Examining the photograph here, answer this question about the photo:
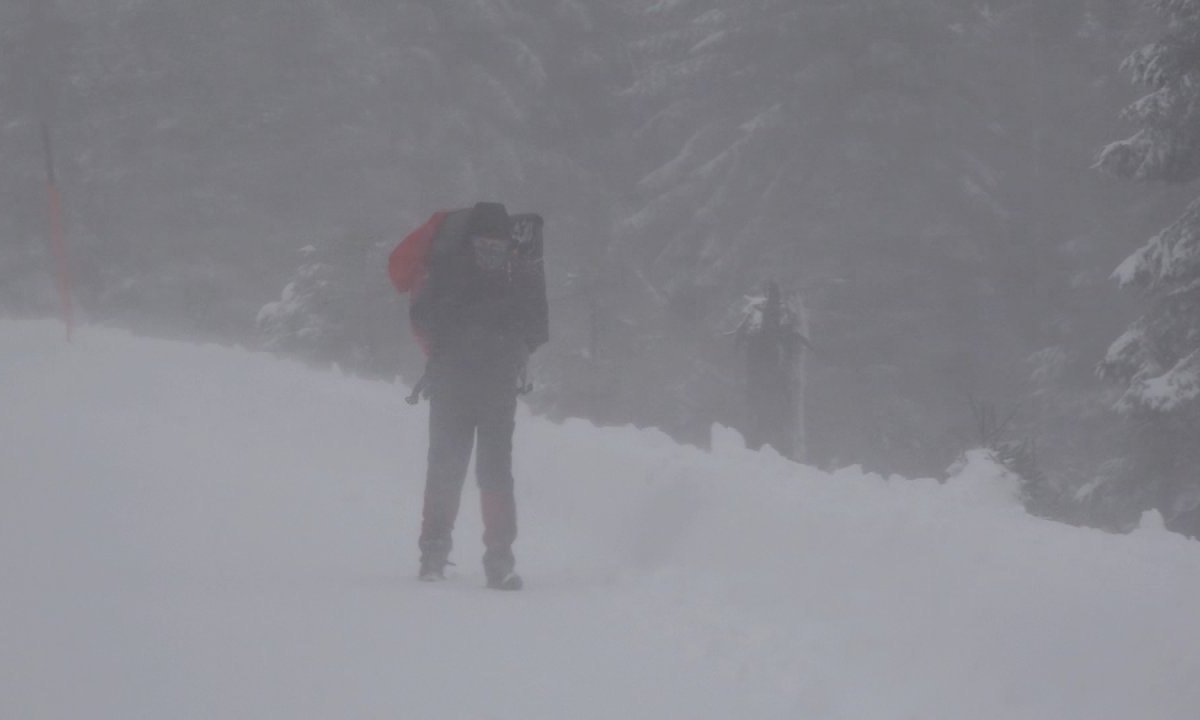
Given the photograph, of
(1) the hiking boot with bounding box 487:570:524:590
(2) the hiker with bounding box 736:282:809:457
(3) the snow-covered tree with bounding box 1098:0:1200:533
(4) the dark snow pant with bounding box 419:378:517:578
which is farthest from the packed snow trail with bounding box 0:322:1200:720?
(2) the hiker with bounding box 736:282:809:457

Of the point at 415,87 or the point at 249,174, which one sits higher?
the point at 415,87

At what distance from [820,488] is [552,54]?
34.6 m

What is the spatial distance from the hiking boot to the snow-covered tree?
1088 centimetres

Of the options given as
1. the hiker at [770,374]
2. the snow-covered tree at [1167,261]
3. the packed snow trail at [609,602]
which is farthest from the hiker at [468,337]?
the hiker at [770,374]

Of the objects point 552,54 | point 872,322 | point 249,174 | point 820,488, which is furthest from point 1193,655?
point 552,54

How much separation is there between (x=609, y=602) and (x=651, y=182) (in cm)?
3168

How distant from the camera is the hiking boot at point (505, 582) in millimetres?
4656

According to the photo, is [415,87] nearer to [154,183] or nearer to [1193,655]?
[154,183]

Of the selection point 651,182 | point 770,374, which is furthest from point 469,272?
point 651,182

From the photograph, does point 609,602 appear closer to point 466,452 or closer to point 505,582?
point 505,582

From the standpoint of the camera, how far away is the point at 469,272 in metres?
4.90

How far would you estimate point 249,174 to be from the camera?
33.9 metres

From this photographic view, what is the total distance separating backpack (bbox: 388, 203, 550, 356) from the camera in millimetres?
4887

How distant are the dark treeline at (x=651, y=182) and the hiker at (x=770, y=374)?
851cm
